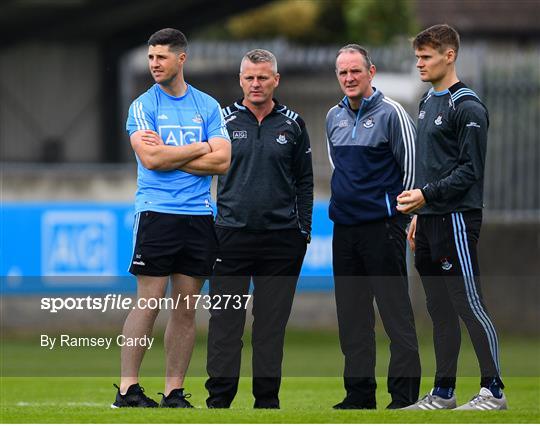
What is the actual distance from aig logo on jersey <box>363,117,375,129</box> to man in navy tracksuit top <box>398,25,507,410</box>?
33 cm

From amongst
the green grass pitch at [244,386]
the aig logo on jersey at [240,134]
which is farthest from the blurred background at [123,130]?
the aig logo on jersey at [240,134]

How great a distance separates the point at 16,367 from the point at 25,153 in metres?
8.11

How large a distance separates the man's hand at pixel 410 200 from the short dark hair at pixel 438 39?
2.92ft

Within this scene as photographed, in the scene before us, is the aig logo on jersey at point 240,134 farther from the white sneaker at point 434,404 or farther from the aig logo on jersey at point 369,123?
the white sneaker at point 434,404

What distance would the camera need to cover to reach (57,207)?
16.4 m

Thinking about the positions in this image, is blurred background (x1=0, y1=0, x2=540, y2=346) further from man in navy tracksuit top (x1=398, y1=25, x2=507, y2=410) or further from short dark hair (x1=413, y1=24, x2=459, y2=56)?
short dark hair (x1=413, y1=24, x2=459, y2=56)

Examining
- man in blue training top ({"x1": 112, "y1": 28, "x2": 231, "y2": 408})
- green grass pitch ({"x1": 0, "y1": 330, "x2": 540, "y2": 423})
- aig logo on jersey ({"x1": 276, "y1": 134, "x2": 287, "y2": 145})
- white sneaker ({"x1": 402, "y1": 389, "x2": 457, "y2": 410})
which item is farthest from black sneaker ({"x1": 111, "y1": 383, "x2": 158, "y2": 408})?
aig logo on jersey ({"x1": 276, "y1": 134, "x2": 287, "y2": 145})

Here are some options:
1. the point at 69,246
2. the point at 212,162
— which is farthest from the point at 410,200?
the point at 69,246

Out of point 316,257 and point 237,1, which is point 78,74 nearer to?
point 237,1

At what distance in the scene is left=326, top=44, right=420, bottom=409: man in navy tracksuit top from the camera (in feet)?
28.6

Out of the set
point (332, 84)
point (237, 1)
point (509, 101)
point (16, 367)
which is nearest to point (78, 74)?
point (237, 1)

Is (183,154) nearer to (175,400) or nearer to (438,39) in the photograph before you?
(175,400)

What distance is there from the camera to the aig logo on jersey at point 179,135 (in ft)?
27.3

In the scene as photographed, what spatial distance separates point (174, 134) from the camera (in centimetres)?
834
